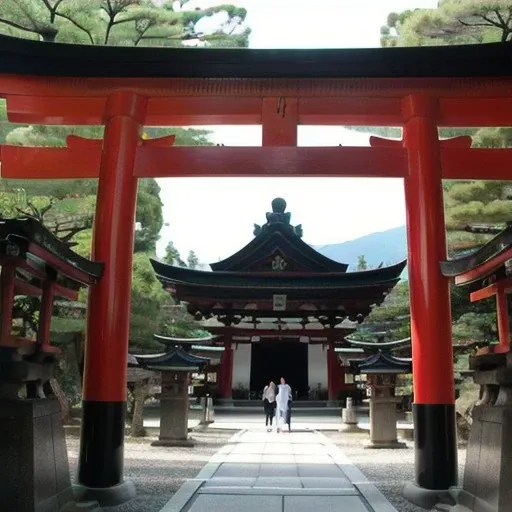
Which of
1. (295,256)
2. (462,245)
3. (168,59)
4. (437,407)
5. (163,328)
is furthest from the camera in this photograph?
(163,328)

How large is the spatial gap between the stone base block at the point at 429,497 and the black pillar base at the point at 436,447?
0.14 feet

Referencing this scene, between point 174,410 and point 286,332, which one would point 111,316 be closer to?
point 174,410

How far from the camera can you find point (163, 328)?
71.5 ft

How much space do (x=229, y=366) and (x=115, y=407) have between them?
15242mm

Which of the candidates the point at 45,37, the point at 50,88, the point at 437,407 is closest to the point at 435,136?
the point at 437,407

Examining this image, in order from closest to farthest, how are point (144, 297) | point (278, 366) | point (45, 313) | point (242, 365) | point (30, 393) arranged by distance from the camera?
1. point (30, 393)
2. point (45, 313)
3. point (144, 297)
4. point (242, 365)
5. point (278, 366)

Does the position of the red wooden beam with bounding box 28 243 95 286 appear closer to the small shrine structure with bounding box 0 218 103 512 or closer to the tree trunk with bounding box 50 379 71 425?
the small shrine structure with bounding box 0 218 103 512

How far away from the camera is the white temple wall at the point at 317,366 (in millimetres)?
21891

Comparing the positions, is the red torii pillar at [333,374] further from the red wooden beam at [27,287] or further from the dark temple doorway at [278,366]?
the red wooden beam at [27,287]

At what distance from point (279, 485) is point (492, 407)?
325 cm

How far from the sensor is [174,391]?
12.3 metres

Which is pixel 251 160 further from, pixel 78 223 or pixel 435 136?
pixel 78 223

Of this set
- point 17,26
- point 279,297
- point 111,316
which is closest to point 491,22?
point 279,297

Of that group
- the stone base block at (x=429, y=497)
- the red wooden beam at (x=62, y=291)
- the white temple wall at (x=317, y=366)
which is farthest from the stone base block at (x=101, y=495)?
the white temple wall at (x=317, y=366)
